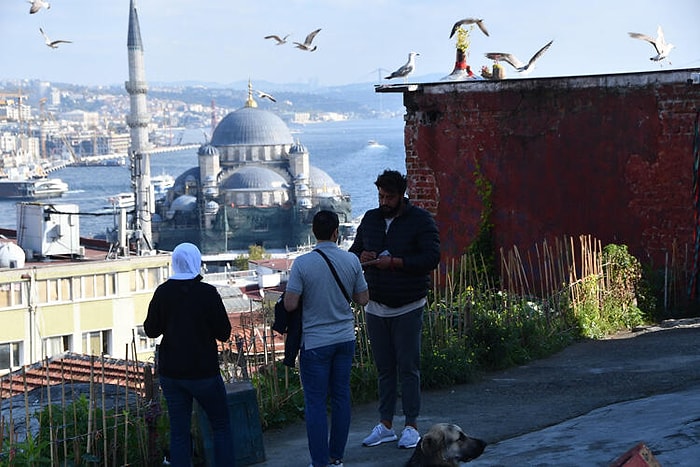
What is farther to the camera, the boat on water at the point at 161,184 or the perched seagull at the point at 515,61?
the boat on water at the point at 161,184

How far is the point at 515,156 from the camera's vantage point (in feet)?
35.4

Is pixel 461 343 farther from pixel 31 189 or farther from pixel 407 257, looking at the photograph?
pixel 31 189

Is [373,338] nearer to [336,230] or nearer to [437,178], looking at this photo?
[336,230]

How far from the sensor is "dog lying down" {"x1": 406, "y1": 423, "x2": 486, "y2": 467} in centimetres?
439

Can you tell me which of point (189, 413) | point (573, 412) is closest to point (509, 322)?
point (573, 412)

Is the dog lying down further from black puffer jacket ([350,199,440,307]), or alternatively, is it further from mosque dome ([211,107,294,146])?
mosque dome ([211,107,294,146])

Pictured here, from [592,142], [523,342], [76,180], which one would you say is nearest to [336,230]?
[523,342]

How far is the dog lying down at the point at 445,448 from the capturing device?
4389 mm

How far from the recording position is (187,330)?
4.47 metres

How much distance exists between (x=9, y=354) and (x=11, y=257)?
2845mm

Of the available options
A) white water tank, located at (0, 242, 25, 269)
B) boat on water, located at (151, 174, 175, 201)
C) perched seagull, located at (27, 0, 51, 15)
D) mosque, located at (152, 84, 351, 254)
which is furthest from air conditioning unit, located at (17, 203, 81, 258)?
boat on water, located at (151, 174, 175, 201)

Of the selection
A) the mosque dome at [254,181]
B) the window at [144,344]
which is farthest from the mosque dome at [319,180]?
the window at [144,344]

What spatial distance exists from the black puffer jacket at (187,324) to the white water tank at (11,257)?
1076 inches

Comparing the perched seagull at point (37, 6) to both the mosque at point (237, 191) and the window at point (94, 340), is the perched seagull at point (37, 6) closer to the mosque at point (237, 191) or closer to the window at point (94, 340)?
the window at point (94, 340)
